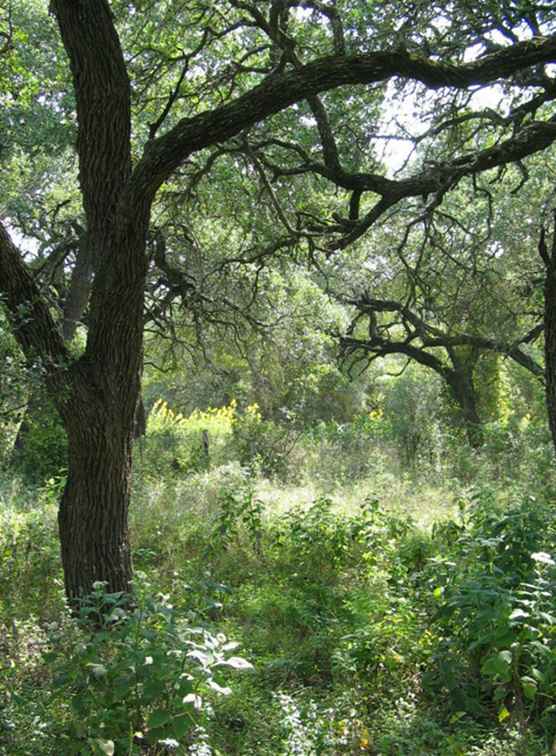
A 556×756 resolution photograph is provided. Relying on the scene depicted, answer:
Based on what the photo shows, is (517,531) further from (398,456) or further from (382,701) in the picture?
(398,456)

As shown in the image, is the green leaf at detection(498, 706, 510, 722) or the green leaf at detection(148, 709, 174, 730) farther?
the green leaf at detection(498, 706, 510, 722)

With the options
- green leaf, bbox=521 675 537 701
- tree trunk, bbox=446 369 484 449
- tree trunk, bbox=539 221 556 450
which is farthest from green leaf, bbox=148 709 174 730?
tree trunk, bbox=446 369 484 449

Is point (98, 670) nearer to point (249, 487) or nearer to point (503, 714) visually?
point (503, 714)

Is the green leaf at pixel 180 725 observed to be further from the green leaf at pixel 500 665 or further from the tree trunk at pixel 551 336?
the tree trunk at pixel 551 336

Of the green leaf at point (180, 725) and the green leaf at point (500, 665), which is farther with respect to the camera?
the green leaf at point (500, 665)

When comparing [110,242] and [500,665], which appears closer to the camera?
[500,665]

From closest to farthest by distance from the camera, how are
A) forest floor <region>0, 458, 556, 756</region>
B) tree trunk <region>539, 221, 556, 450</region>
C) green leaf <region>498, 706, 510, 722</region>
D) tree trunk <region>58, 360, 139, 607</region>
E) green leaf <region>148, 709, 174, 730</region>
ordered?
green leaf <region>148, 709, 174, 730</region>, forest floor <region>0, 458, 556, 756</region>, green leaf <region>498, 706, 510, 722</region>, tree trunk <region>58, 360, 139, 607</region>, tree trunk <region>539, 221, 556, 450</region>

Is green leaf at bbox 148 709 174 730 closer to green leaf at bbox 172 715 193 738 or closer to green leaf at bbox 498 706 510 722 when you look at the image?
green leaf at bbox 172 715 193 738

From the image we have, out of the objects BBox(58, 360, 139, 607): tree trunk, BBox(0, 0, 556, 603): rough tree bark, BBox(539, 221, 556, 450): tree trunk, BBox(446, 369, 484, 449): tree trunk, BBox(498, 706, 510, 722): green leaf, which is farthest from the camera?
BBox(446, 369, 484, 449): tree trunk

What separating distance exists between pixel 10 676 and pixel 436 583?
2.69 m

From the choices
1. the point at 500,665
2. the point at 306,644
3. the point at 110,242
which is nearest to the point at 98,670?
the point at 500,665

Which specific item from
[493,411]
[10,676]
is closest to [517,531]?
[10,676]

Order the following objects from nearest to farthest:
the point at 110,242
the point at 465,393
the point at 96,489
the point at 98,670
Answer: the point at 98,670 < the point at 110,242 < the point at 96,489 < the point at 465,393

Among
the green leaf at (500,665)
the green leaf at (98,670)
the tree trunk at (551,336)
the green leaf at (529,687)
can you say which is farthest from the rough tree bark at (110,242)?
the green leaf at (529,687)
